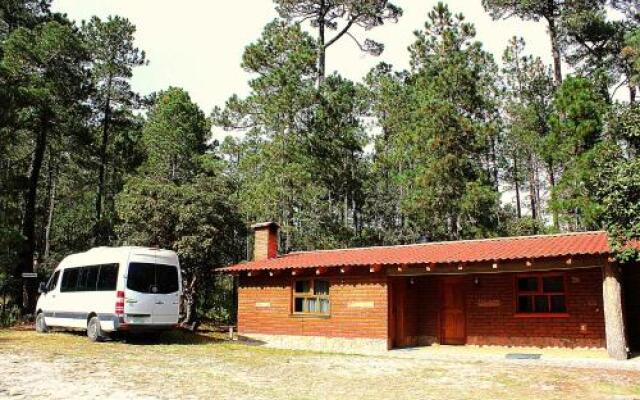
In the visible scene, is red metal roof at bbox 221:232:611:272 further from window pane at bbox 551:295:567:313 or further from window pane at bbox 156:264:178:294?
A: window pane at bbox 156:264:178:294

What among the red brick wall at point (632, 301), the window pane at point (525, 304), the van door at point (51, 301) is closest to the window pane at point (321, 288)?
the window pane at point (525, 304)

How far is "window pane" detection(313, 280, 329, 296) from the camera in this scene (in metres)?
16.8

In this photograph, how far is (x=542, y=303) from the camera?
1467 centimetres

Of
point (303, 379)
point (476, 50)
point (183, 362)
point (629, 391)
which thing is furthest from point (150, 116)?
point (629, 391)

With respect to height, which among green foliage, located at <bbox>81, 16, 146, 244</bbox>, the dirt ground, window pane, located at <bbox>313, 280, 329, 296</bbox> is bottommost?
the dirt ground

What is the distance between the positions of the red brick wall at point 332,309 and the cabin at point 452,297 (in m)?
0.03

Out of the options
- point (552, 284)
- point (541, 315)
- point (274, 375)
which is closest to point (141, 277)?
point (274, 375)

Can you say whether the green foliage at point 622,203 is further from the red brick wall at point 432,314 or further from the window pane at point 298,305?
the window pane at point 298,305

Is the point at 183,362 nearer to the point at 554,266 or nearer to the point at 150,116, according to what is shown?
the point at 554,266

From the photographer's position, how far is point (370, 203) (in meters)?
36.5

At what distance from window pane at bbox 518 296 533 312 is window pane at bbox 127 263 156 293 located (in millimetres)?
9939

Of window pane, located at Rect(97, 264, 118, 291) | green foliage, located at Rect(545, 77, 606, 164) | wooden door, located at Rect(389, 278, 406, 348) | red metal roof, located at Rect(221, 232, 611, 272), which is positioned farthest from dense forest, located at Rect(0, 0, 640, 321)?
wooden door, located at Rect(389, 278, 406, 348)

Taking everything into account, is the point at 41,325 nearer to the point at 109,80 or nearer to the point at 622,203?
the point at 622,203

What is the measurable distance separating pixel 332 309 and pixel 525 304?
5429 mm
